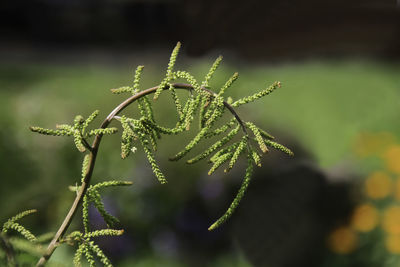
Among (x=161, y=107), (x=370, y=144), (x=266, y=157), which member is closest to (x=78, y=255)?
(x=266, y=157)

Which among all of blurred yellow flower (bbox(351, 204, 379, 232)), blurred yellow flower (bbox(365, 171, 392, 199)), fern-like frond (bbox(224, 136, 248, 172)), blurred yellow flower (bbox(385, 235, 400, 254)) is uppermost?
fern-like frond (bbox(224, 136, 248, 172))

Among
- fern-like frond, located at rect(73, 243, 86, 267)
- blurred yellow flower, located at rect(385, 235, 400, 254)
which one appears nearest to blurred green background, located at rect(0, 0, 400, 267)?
blurred yellow flower, located at rect(385, 235, 400, 254)

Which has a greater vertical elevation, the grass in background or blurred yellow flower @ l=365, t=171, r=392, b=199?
the grass in background

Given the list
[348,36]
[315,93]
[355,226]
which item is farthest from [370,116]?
[355,226]

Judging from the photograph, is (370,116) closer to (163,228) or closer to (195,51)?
(163,228)

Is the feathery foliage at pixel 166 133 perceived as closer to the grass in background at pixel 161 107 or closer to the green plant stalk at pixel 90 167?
the green plant stalk at pixel 90 167

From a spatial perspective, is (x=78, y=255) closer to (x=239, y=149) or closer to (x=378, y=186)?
(x=239, y=149)

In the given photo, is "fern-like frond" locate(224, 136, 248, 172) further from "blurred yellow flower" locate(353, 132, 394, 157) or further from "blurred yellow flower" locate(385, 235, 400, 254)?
"blurred yellow flower" locate(353, 132, 394, 157)
